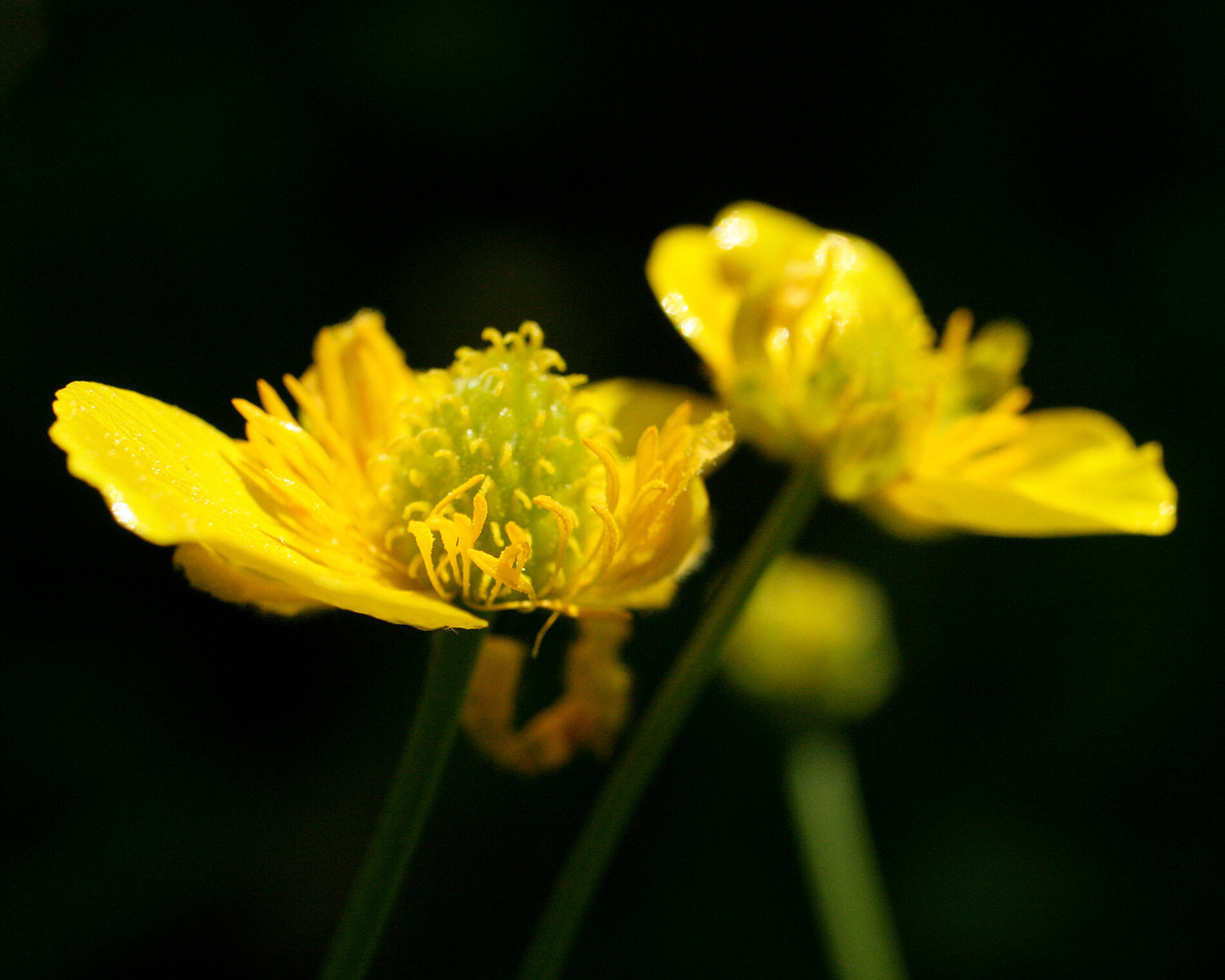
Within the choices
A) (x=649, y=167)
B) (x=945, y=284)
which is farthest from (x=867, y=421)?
(x=649, y=167)

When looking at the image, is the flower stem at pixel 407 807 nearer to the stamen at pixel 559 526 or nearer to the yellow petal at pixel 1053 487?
the stamen at pixel 559 526

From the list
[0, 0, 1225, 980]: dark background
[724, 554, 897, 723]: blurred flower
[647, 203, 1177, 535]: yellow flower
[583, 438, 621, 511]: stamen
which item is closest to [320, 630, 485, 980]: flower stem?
[583, 438, 621, 511]: stamen

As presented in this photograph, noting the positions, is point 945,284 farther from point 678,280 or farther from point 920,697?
point 678,280

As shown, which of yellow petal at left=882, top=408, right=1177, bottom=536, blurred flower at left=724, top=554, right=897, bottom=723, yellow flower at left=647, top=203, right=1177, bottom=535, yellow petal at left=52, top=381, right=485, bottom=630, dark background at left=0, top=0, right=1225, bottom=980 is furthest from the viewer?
dark background at left=0, top=0, right=1225, bottom=980

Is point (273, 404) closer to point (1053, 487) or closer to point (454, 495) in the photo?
point (454, 495)

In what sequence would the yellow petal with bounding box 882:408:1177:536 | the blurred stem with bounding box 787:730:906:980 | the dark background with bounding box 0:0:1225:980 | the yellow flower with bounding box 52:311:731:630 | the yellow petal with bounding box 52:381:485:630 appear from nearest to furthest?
the yellow petal with bounding box 52:381:485:630 < the yellow flower with bounding box 52:311:731:630 < the yellow petal with bounding box 882:408:1177:536 < the blurred stem with bounding box 787:730:906:980 < the dark background with bounding box 0:0:1225:980

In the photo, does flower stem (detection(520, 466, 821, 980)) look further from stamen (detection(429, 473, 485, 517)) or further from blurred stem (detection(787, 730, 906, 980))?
blurred stem (detection(787, 730, 906, 980))

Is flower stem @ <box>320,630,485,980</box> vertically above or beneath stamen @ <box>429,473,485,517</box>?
beneath
